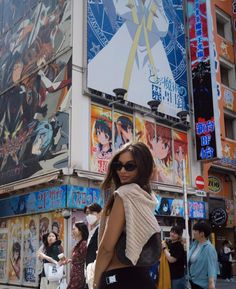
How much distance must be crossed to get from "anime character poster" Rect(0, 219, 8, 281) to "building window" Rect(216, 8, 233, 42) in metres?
14.7

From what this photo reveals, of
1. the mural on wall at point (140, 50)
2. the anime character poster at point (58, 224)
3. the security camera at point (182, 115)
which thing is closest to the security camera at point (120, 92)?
the mural on wall at point (140, 50)

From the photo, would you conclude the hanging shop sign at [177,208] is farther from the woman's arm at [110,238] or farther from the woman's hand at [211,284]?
the woman's arm at [110,238]

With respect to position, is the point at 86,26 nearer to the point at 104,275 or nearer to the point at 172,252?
the point at 172,252

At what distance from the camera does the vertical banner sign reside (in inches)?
682

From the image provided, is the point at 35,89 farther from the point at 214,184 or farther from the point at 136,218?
the point at 136,218

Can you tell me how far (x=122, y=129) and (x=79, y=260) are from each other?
1036cm

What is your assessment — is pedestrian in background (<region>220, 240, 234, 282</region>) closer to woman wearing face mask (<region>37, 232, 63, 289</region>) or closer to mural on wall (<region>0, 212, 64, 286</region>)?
mural on wall (<region>0, 212, 64, 286</region>)

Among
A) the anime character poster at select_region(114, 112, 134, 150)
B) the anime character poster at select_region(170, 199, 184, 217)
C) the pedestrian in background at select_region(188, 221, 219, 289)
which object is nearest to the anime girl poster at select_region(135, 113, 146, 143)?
the anime character poster at select_region(114, 112, 134, 150)

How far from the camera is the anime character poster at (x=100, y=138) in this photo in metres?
14.4

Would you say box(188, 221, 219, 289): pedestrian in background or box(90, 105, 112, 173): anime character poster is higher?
box(90, 105, 112, 173): anime character poster

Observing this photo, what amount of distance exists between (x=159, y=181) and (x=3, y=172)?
21.5 ft

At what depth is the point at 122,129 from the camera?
15664 millimetres

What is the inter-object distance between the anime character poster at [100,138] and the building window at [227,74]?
9084 mm

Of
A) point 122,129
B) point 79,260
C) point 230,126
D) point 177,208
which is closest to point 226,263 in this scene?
point 177,208
